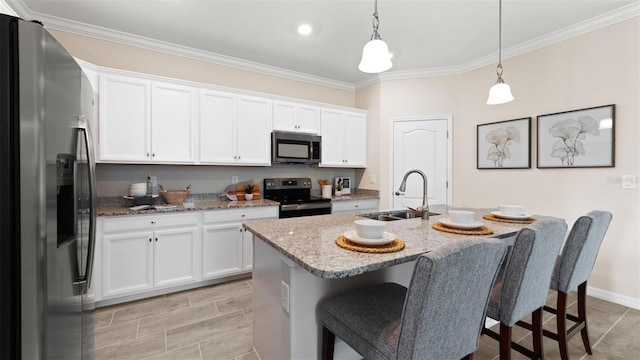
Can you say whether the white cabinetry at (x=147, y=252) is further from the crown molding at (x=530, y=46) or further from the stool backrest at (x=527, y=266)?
the crown molding at (x=530, y=46)

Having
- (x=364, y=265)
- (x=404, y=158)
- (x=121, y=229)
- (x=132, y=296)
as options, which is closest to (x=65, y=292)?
(x=364, y=265)

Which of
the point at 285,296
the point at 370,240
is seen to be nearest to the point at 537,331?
the point at 370,240

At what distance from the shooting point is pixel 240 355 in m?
1.85

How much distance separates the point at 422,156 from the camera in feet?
13.3

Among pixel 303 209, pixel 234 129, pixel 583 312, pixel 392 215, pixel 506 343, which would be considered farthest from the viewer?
pixel 303 209

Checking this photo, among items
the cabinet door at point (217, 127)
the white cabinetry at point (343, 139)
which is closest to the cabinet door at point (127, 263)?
the cabinet door at point (217, 127)

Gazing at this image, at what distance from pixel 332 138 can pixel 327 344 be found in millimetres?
3138

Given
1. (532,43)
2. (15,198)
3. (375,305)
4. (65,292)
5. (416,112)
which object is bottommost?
(375,305)

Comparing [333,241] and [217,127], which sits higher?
[217,127]

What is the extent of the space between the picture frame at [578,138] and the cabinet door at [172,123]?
395 cm

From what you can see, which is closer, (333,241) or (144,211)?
(333,241)

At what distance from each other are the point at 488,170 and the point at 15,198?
4.17m

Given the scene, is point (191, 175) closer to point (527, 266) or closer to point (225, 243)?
point (225, 243)

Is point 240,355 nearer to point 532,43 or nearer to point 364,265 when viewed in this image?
point 364,265
